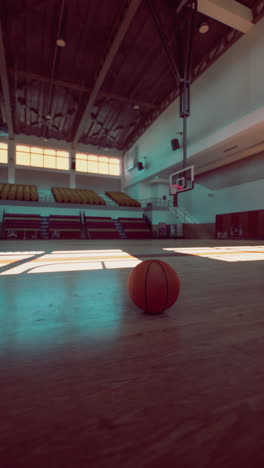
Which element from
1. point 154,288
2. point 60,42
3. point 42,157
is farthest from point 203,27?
point 42,157

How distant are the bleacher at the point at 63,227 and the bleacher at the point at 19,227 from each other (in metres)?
0.82

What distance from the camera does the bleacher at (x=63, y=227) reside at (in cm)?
1389

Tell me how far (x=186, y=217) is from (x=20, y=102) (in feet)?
43.0

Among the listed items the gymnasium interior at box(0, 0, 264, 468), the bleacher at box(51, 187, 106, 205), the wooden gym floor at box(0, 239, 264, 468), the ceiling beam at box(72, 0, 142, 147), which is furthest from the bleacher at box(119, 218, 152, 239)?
the wooden gym floor at box(0, 239, 264, 468)

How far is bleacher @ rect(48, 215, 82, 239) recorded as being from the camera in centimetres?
1389

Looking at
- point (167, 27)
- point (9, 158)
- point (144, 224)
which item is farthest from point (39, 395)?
point (9, 158)

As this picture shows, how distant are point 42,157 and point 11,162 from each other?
97.6 inches

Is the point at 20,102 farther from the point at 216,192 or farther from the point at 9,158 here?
the point at 216,192

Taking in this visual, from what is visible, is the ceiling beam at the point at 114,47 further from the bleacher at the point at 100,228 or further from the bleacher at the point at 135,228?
the bleacher at the point at 135,228

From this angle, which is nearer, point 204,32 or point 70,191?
point 204,32

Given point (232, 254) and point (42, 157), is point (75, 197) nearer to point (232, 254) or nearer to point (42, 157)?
point (42, 157)

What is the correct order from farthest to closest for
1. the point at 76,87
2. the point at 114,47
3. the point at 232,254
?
the point at 76,87, the point at 114,47, the point at 232,254

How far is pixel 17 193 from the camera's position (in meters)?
15.2

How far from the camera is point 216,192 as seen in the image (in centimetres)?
1531
